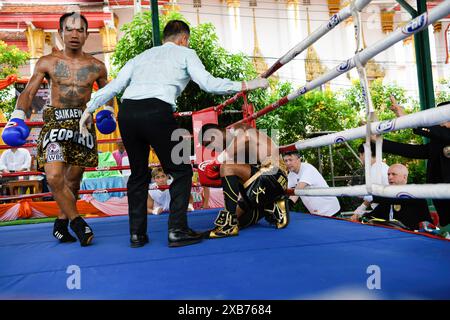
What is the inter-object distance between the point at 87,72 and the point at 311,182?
1.62 metres

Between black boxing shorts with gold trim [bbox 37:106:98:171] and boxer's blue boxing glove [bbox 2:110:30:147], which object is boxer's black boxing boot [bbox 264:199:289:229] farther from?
boxer's blue boxing glove [bbox 2:110:30:147]

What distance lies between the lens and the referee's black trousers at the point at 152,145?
178 centimetres

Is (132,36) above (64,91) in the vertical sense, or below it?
above

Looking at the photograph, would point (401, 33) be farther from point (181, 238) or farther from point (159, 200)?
point (159, 200)

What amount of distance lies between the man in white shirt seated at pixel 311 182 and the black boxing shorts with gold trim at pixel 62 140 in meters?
1.46

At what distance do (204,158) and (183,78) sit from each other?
143cm

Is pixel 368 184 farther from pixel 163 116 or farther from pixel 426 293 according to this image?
pixel 163 116

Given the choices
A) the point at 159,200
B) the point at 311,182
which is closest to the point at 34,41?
the point at 159,200

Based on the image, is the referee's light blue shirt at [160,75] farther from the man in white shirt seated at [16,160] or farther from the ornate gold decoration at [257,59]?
the ornate gold decoration at [257,59]

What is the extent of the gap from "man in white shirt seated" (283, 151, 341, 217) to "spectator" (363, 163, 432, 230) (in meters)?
0.53

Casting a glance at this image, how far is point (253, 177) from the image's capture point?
7.03 ft

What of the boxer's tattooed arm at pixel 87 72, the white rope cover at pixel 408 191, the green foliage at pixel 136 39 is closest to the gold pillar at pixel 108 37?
the green foliage at pixel 136 39

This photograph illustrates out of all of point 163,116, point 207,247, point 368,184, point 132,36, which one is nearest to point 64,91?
point 163,116

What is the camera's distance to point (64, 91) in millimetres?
2174
